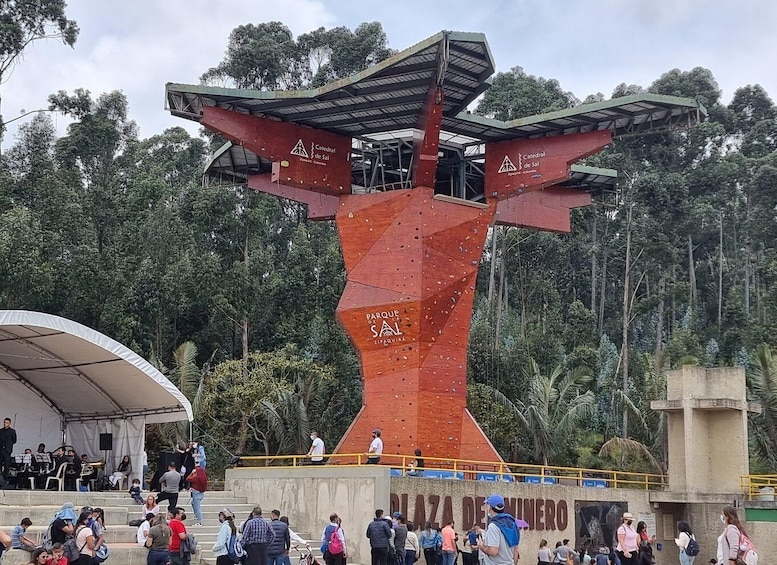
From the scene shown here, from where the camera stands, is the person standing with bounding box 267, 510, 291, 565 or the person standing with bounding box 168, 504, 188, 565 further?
the person standing with bounding box 267, 510, 291, 565

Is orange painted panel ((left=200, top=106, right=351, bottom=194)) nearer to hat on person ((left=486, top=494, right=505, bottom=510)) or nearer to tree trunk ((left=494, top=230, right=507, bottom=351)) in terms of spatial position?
tree trunk ((left=494, top=230, right=507, bottom=351))

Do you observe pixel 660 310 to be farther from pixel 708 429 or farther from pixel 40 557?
pixel 40 557

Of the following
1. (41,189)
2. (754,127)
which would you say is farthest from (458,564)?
(754,127)

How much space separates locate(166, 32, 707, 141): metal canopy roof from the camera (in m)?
24.7

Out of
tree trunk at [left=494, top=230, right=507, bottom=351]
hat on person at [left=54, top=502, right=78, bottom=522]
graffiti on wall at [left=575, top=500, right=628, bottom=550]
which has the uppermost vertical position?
tree trunk at [left=494, top=230, right=507, bottom=351]

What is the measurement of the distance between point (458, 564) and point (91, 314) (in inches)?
838

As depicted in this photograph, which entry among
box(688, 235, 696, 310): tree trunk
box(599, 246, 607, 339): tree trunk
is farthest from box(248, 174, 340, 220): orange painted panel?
box(688, 235, 696, 310): tree trunk

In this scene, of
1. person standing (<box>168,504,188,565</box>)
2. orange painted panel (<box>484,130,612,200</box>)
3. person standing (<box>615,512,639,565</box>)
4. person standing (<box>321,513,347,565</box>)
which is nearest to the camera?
person standing (<box>168,504,188,565</box>)

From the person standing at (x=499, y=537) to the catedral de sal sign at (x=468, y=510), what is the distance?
1173cm

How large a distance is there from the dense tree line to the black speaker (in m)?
8.22

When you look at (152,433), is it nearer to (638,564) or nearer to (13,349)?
(13,349)

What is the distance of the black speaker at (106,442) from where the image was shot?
25953 mm

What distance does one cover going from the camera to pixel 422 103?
2692 cm

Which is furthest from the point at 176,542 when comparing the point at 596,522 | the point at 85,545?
the point at 596,522
